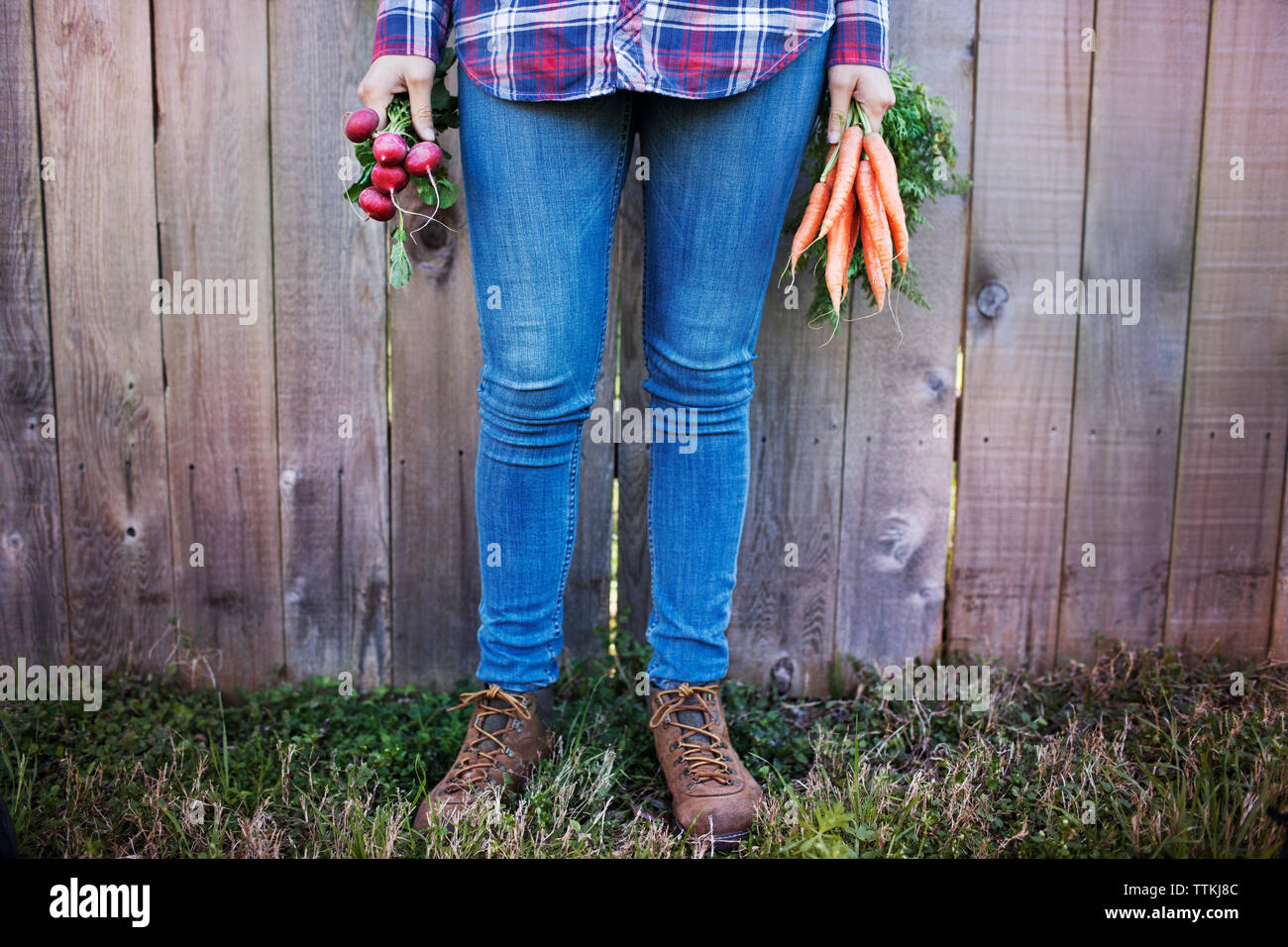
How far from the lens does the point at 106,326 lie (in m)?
2.00

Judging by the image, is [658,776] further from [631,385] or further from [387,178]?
[387,178]

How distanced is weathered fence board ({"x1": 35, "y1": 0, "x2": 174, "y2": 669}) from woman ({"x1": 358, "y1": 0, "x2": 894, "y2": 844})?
0.70 m

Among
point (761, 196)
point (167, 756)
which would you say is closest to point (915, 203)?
point (761, 196)

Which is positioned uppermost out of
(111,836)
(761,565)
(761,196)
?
(761,196)

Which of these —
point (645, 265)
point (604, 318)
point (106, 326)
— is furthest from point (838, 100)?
point (106, 326)

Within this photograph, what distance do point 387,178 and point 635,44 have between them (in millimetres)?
416

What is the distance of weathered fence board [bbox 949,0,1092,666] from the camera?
1982 millimetres

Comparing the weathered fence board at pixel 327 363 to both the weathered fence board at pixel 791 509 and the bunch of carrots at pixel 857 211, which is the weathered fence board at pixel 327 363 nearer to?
the weathered fence board at pixel 791 509

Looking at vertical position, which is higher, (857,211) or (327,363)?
(857,211)

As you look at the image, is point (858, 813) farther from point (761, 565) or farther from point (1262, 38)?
point (1262, 38)

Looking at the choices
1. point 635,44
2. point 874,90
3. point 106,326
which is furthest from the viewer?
point 106,326

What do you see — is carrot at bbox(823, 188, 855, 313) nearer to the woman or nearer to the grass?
the woman

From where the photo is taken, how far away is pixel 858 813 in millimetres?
1626
